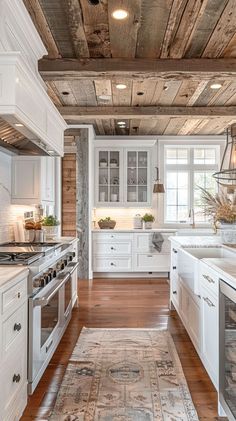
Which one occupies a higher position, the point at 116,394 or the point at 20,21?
the point at 20,21

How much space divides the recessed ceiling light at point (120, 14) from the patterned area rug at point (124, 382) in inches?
107

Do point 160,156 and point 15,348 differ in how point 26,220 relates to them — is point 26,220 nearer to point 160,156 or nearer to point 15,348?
point 15,348

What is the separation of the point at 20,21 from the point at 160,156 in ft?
15.9

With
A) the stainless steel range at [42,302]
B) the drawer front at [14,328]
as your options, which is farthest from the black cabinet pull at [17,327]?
the stainless steel range at [42,302]

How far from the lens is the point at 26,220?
4230mm

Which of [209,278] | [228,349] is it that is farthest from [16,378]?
[209,278]

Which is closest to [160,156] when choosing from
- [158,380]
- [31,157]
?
[31,157]

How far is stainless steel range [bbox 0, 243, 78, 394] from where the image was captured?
93.0 inches

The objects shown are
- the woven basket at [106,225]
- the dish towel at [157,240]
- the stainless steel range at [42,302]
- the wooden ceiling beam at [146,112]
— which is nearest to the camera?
the stainless steel range at [42,302]

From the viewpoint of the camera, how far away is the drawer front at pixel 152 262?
→ 21.9ft

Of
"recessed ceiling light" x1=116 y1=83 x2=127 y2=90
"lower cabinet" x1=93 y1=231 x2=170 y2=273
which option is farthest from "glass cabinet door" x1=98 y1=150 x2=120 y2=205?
"recessed ceiling light" x1=116 y1=83 x2=127 y2=90

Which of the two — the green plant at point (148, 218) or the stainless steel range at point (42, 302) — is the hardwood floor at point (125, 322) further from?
the green plant at point (148, 218)

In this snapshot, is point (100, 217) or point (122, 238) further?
point (100, 217)

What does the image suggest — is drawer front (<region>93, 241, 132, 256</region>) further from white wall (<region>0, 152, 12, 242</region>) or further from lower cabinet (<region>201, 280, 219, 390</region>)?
lower cabinet (<region>201, 280, 219, 390</region>)
